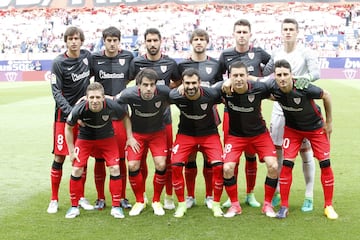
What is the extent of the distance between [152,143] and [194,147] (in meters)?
0.48

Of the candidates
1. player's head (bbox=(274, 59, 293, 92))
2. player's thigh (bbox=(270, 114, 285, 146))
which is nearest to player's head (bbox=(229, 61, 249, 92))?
player's head (bbox=(274, 59, 293, 92))

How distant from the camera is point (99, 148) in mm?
6184

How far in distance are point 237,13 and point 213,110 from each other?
3953cm

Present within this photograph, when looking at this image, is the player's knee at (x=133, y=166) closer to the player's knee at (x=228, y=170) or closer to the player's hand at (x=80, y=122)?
the player's hand at (x=80, y=122)

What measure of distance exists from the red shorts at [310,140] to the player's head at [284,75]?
1.93 feet

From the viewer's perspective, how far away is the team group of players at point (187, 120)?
5898mm

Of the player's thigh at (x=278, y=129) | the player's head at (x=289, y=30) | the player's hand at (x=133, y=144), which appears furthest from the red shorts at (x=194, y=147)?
the player's head at (x=289, y=30)

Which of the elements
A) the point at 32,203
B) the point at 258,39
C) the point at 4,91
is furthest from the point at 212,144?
the point at 258,39

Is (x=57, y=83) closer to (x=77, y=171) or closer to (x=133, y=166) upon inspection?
(x=77, y=171)

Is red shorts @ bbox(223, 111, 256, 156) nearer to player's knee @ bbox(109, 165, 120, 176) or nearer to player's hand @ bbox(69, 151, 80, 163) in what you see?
player's knee @ bbox(109, 165, 120, 176)

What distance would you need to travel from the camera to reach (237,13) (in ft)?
147

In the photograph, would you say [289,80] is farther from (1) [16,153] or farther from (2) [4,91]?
(2) [4,91]

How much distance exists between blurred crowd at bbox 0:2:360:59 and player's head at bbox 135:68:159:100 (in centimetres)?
3098

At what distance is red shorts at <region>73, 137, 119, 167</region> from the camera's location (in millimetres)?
6105
